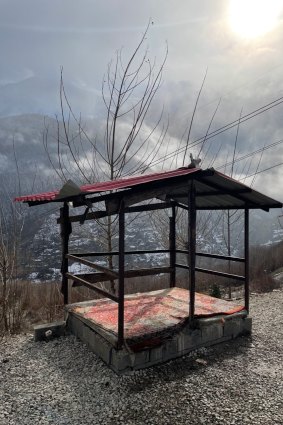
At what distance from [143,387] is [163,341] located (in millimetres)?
787

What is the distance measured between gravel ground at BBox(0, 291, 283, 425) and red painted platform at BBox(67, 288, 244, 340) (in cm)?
50

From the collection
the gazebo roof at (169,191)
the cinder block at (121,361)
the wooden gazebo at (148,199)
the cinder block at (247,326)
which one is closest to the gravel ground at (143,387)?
the cinder block at (121,361)

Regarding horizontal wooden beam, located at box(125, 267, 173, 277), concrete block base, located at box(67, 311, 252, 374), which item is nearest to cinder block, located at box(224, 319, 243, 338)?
concrete block base, located at box(67, 311, 252, 374)

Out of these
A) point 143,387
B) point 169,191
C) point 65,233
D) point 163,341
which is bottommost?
point 143,387

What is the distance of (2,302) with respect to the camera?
7266 mm

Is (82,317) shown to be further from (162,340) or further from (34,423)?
(34,423)

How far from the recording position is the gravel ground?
3508 mm

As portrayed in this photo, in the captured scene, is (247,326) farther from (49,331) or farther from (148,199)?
(49,331)

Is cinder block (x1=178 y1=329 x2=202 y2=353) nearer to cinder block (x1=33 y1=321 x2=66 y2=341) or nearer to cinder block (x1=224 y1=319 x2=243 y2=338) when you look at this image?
cinder block (x1=224 y1=319 x2=243 y2=338)

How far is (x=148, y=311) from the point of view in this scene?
5.77 meters

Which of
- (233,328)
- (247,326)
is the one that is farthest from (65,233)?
(247,326)

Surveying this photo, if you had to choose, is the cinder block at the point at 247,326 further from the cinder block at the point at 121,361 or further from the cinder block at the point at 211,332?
the cinder block at the point at 121,361

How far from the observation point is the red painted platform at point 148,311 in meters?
4.89

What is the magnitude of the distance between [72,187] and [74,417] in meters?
2.63
